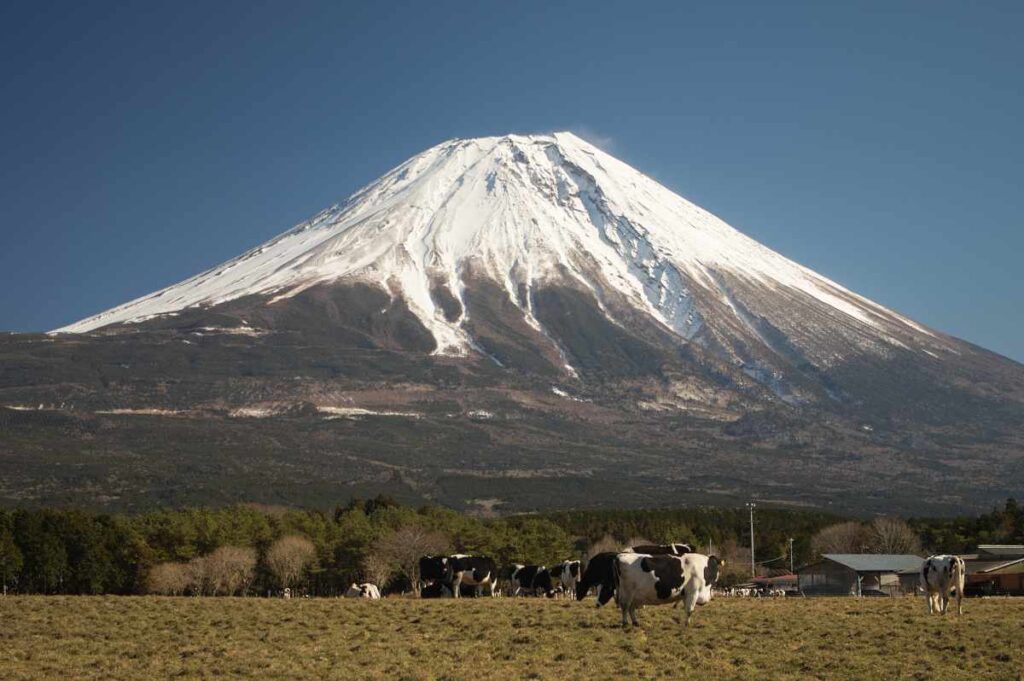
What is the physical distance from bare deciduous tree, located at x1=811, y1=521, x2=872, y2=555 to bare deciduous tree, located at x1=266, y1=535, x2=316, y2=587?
143ft

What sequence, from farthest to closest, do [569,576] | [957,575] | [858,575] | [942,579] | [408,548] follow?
[408,548], [858,575], [569,576], [942,579], [957,575]

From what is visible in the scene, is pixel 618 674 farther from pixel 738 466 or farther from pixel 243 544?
pixel 738 466

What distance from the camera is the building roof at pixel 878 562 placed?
61781mm

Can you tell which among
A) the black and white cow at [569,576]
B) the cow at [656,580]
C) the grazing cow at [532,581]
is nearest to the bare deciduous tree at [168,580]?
the grazing cow at [532,581]

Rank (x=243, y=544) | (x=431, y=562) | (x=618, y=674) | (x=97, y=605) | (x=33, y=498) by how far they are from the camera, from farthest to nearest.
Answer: (x=33, y=498)
(x=243, y=544)
(x=431, y=562)
(x=97, y=605)
(x=618, y=674)

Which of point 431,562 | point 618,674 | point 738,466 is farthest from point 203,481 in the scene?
point 618,674

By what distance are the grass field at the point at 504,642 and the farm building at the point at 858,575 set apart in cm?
3124

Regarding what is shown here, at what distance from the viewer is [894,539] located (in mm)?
94188

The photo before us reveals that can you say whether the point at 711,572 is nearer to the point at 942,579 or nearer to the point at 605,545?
the point at 942,579

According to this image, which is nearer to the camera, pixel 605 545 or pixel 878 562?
pixel 878 562

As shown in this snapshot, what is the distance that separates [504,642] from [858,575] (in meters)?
40.9

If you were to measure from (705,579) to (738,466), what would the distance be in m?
172

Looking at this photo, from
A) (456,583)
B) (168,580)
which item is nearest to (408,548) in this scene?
(168,580)

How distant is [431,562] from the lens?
47656 millimetres
